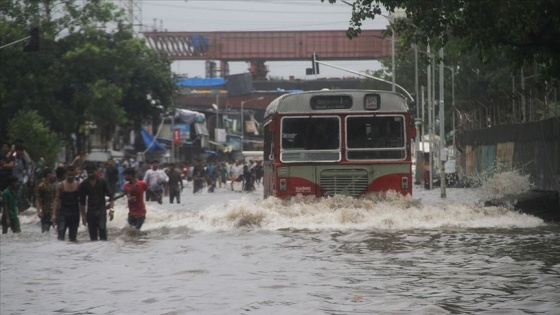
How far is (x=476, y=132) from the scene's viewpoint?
2051 inches

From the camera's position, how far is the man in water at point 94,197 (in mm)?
20547

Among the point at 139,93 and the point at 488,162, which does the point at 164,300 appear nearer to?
the point at 488,162

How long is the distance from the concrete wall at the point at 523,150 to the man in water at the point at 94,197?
1334 cm

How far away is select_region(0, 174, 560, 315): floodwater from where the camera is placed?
41.5ft

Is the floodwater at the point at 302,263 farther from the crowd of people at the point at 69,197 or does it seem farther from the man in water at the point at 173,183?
the man in water at the point at 173,183

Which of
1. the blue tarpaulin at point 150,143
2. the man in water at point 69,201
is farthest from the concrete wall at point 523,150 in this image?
the blue tarpaulin at point 150,143

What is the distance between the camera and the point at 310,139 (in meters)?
24.6

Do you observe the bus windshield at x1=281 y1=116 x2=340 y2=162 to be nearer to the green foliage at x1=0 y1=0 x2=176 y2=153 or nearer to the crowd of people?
the crowd of people

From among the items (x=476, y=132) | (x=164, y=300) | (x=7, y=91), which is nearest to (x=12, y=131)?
(x=7, y=91)

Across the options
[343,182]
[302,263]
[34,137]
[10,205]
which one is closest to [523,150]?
[343,182]

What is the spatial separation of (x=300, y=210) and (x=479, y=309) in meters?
12.5

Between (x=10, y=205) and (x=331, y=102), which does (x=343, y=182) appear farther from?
(x=10, y=205)

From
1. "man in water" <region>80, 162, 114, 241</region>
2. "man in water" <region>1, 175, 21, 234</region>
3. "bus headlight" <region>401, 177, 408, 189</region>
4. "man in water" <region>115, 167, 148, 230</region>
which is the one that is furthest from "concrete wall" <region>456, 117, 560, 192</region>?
"man in water" <region>1, 175, 21, 234</region>

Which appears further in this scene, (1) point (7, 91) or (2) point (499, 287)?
(1) point (7, 91)
